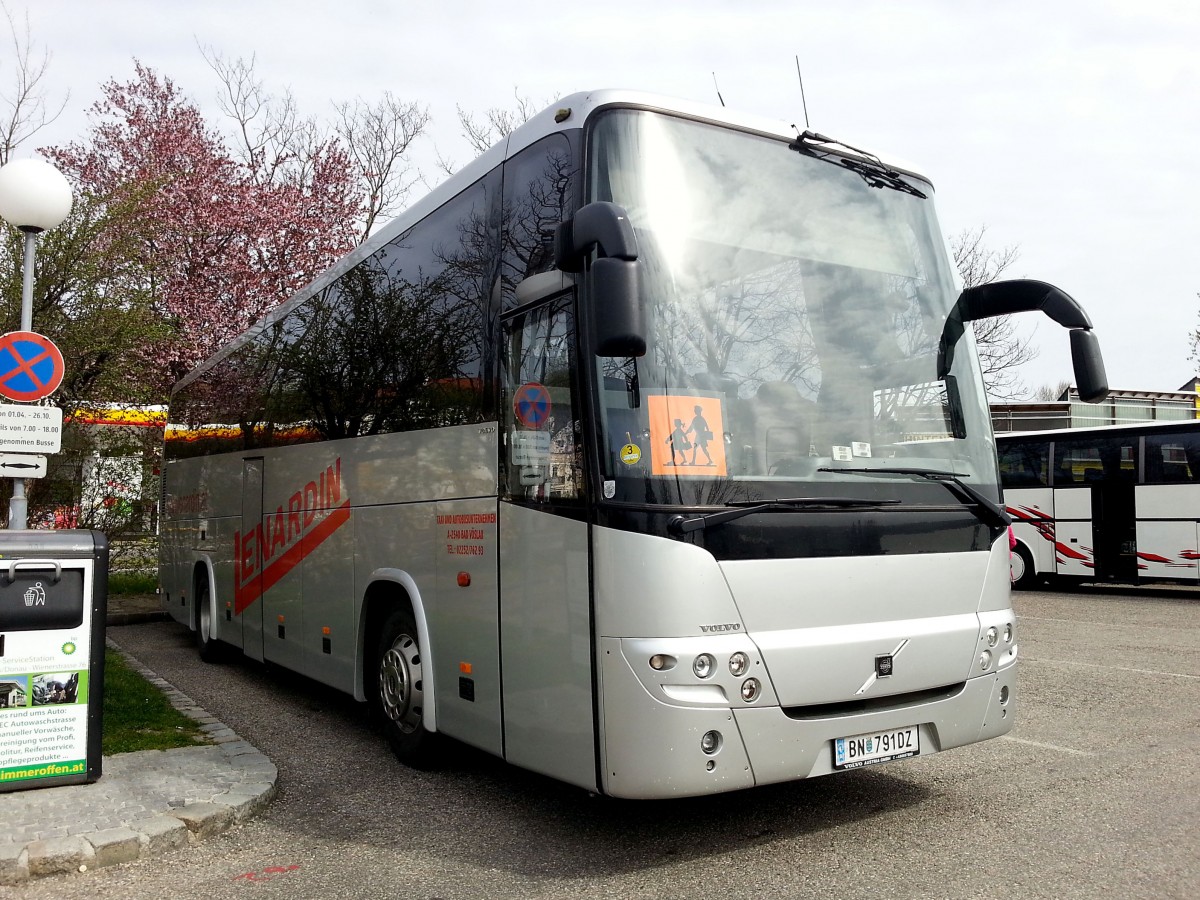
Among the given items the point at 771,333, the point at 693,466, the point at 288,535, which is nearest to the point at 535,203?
the point at 771,333

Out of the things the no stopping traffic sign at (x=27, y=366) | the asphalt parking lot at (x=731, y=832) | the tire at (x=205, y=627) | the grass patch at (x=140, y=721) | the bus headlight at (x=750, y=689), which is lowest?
the asphalt parking lot at (x=731, y=832)

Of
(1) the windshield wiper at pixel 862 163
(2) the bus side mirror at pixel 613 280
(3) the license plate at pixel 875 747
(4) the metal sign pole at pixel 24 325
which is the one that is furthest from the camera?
(4) the metal sign pole at pixel 24 325

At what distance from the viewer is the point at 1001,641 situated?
5.30 meters

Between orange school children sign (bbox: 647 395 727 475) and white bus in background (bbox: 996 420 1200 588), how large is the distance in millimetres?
17021

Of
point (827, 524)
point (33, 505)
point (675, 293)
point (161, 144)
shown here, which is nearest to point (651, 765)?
point (827, 524)

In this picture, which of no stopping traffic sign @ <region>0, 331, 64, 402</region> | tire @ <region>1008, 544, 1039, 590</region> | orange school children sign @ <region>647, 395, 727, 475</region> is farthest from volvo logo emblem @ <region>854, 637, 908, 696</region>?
tire @ <region>1008, 544, 1039, 590</region>

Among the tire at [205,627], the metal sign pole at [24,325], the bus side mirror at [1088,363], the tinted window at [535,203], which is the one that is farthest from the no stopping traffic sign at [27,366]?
the bus side mirror at [1088,363]

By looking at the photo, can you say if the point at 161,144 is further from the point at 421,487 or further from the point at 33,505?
the point at 421,487

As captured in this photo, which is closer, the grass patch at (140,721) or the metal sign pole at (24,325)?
the grass patch at (140,721)

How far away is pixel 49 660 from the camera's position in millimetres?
5629

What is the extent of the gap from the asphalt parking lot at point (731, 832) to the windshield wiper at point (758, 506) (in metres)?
1.49

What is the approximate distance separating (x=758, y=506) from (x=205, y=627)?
27.3ft

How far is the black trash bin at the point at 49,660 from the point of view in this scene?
18.1ft

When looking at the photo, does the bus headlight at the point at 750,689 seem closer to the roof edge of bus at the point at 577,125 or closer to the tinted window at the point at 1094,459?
the roof edge of bus at the point at 577,125
